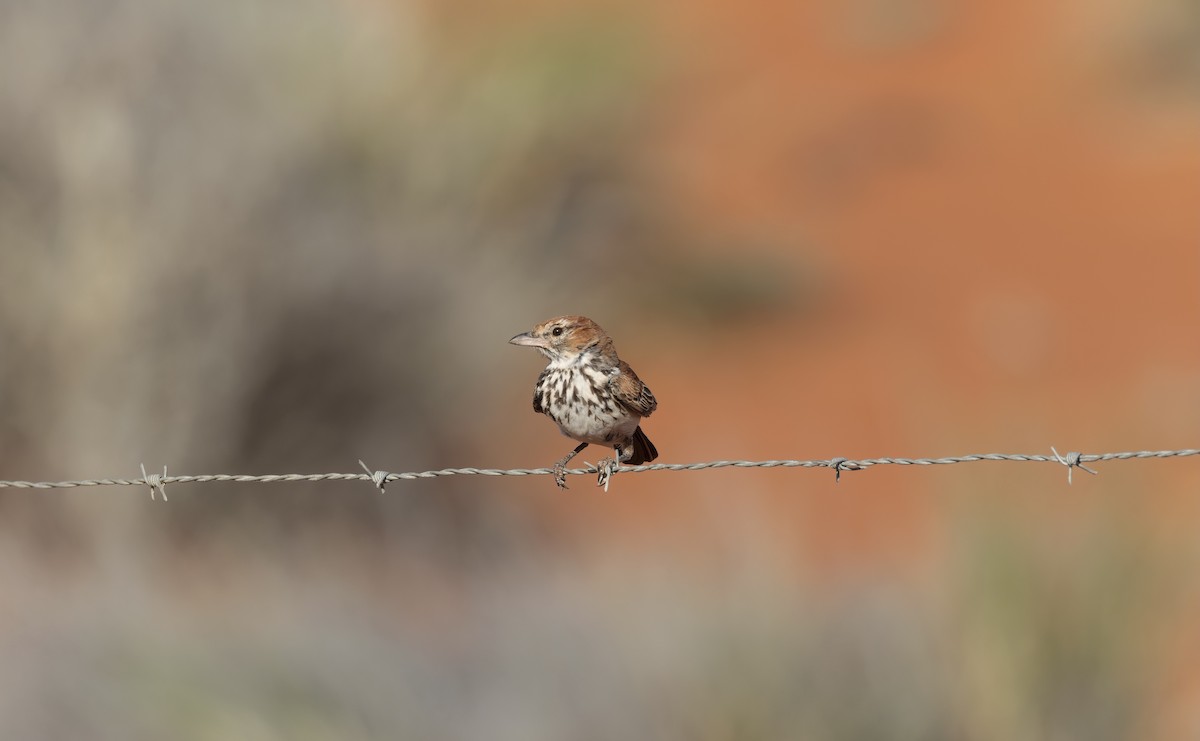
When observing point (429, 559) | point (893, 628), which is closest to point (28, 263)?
point (429, 559)

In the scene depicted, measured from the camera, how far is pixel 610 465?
5.18m

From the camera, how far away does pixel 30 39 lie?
31.2 ft

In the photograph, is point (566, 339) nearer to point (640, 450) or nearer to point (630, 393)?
point (630, 393)

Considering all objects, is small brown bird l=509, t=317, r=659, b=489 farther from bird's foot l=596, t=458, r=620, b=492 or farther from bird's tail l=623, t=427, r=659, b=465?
bird's tail l=623, t=427, r=659, b=465

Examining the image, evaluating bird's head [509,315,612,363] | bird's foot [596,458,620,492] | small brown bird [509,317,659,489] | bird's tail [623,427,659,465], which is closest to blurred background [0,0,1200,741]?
bird's tail [623,427,659,465]

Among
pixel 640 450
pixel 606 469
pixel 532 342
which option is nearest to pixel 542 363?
pixel 640 450

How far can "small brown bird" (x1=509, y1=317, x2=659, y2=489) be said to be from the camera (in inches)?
204

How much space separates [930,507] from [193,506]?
4.51 metres

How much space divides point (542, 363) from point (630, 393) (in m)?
5.24

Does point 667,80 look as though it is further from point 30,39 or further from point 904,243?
point 30,39

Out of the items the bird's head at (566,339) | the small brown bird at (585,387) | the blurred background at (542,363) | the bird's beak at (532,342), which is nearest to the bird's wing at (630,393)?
the small brown bird at (585,387)

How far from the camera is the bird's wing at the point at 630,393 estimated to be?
17.1 ft

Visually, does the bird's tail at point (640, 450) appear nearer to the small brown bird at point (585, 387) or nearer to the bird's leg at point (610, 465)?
the bird's leg at point (610, 465)

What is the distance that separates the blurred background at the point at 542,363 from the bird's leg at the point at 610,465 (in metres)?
0.61
